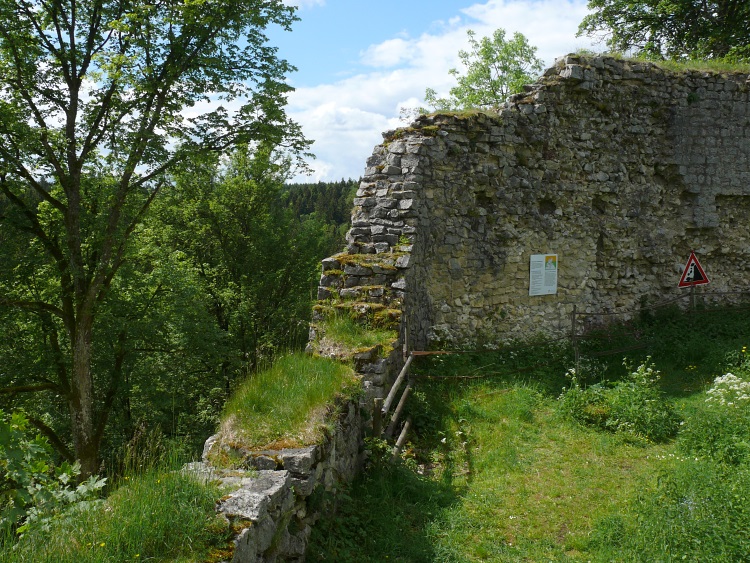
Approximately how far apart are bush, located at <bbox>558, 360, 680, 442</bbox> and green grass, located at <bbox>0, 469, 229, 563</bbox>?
535cm

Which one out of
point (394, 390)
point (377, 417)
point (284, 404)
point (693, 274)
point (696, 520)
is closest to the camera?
point (696, 520)

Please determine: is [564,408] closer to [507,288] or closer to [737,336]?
[507,288]

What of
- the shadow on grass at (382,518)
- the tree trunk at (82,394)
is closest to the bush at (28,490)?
the shadow on grass at (382,518)

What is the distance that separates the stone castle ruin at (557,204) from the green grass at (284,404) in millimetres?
2044

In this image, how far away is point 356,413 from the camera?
6.03m

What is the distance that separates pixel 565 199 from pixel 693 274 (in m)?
3.28

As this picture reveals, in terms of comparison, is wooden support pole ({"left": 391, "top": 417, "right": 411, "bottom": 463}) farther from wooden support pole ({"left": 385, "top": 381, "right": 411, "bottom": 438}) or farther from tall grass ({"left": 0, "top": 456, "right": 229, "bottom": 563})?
tall grass ({"left": 0, "top": 456, "right": 229, "bottom": 563})

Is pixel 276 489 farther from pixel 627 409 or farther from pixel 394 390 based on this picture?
pixel 627 409

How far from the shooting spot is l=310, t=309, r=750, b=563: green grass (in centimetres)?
464

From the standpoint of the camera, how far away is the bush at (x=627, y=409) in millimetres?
6941

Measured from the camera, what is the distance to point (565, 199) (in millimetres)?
10422

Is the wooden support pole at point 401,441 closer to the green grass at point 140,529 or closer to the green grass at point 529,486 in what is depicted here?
the green grass at point 529,486

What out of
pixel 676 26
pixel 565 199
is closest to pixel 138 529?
pixel 565 199

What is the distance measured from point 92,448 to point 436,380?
27.3 ft
